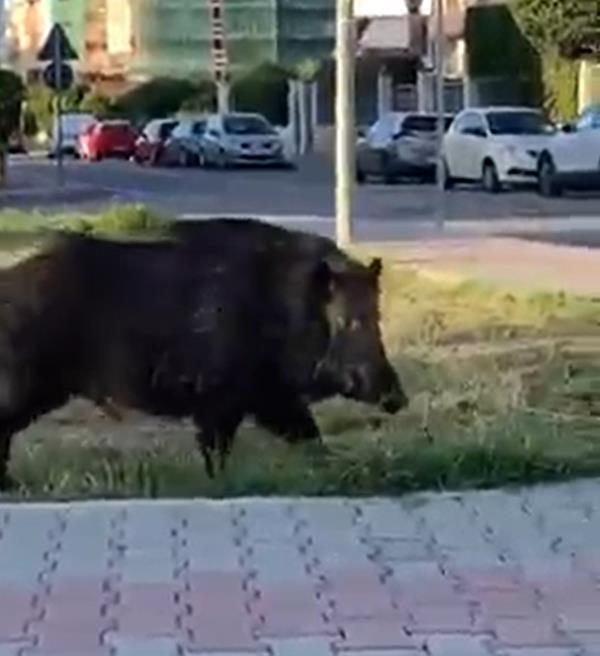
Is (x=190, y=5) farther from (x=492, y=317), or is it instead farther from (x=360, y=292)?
(x=360, y=292)


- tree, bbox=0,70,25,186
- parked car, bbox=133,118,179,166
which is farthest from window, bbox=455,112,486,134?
parked car, bbox=133,118,179,166

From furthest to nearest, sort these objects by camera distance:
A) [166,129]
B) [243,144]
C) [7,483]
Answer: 1. [166,129]
2. [243,144]
3. [7,483]

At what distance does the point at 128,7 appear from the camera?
99125 mm

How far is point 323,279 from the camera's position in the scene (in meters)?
10.8

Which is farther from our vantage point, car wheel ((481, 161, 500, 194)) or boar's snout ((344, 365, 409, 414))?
car wheel ((481, 161, 500, 194))

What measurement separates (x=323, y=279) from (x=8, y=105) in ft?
121

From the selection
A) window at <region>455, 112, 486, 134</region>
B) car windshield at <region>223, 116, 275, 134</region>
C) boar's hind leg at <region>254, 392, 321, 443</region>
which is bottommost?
car windshield at <region>223, 116, 275, 134</region>

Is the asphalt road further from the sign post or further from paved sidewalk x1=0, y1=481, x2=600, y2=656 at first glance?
paved sidewalk x1=0, y1=481, x2=600, y2=656

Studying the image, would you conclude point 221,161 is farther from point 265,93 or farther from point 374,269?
point 374,269

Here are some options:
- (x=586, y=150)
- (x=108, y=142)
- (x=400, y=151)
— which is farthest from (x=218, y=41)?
(x=586, y=150)

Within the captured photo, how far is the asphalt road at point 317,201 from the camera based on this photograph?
31.0m

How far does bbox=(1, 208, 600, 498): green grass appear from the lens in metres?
10.6

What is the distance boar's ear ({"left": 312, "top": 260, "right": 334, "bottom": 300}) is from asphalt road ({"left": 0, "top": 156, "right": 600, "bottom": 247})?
1605cm

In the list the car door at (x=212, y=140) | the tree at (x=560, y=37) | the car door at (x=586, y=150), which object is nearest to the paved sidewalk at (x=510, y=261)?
the car door at (x=586, y=150)
